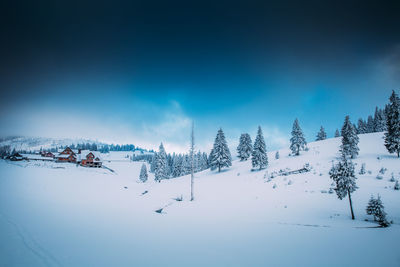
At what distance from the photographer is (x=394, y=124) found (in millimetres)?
26156

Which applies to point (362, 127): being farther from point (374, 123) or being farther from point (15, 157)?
point (15, 157)

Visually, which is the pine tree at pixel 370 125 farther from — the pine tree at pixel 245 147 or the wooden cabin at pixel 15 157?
the wooden cabin at pixel 15 157

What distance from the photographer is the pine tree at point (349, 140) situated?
1158 inches

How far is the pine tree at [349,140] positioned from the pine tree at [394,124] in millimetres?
4220

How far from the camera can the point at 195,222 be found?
1021cm

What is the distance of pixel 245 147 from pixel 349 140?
999 inches

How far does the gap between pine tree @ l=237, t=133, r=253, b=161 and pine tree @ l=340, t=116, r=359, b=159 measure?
2368 centimetres

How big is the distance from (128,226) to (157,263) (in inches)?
176

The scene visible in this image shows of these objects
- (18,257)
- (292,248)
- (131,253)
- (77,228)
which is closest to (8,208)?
(77,228)

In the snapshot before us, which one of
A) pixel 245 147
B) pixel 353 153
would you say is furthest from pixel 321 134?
pixel 353 153

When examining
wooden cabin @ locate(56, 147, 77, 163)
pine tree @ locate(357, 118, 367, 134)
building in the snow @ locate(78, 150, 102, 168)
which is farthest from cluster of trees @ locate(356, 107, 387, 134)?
wooden cabin @ locate(56, 147, 77, 163)

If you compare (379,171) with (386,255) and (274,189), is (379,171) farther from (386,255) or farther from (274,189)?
(386,255)

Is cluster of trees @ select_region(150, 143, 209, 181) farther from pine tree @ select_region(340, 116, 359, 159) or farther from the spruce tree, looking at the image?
the spruce tree

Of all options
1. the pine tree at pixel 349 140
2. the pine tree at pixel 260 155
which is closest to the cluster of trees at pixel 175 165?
the pine tree at pixel 260 155
